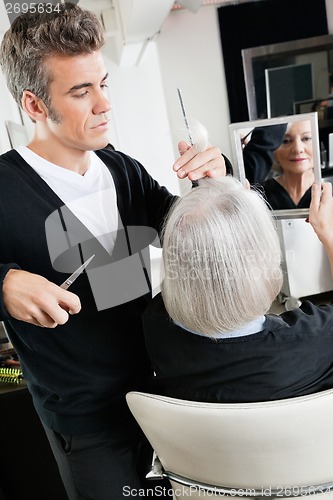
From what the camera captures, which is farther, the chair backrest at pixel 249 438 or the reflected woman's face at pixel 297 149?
the reflected woman's face at pixel 297 149

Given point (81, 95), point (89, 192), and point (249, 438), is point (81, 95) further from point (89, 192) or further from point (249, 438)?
point (249, 438)

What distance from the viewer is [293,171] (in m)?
1.71

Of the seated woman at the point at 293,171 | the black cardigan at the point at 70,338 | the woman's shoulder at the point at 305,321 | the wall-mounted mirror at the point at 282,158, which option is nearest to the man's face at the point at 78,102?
the black cardigan at the point at 70,338

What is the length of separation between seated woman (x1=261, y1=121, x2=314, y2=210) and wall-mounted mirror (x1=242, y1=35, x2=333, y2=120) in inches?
121

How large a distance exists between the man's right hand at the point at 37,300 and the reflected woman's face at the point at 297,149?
3.73 feet

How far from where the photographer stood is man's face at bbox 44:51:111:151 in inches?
37.7

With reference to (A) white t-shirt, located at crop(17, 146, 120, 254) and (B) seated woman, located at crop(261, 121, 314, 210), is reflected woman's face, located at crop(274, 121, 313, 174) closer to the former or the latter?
(B) seated woman, located at crop(261, 121, 314, 210)

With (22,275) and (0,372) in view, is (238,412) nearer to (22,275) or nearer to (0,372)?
(22,275)

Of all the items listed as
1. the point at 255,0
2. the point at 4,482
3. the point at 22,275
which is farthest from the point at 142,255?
the point at 255,0

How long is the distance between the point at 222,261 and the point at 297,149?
94 cm

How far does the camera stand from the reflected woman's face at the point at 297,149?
1.60 meters

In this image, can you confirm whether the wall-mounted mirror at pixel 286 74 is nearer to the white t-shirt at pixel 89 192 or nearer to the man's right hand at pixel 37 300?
the white t-shirt at pixel 89 192

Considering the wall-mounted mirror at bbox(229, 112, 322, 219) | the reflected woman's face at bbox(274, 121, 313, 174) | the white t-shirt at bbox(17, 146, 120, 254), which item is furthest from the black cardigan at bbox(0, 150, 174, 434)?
the reflected woman's face at bbox(274, 121, 313, 174)

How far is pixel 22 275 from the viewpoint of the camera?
784 millimetres
